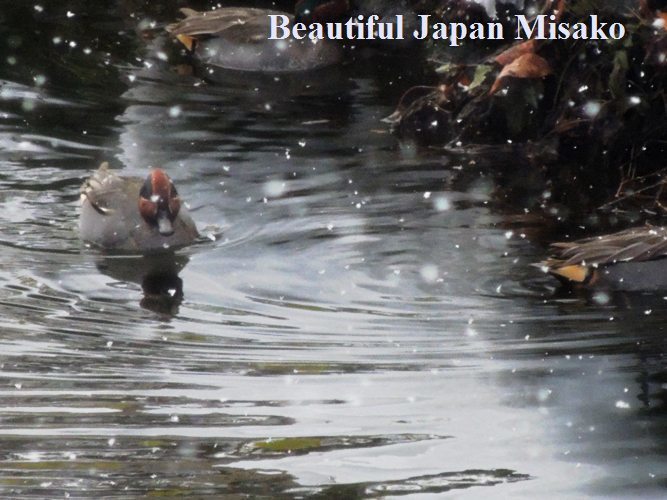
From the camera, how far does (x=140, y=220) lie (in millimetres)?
10016

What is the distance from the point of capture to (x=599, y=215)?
9.95 meters

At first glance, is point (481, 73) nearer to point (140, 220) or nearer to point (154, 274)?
point (140, 220)

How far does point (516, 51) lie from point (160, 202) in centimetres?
300

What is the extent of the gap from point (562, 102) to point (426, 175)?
1217 millimetres

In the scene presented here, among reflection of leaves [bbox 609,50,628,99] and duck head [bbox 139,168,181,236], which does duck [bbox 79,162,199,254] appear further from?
reflection of leaves [bbox 609,50,628,99]

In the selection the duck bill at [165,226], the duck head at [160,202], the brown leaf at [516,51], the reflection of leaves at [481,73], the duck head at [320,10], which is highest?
the duck head at [320,10]

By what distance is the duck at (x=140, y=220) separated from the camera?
978 centimetres

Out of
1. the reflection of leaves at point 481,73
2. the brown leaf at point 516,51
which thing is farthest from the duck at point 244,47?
the brown leaf at point 516,51

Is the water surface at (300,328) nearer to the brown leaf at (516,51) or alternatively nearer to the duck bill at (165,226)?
the duck bill at (165,226)

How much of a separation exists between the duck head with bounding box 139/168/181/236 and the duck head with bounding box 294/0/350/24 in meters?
6.41

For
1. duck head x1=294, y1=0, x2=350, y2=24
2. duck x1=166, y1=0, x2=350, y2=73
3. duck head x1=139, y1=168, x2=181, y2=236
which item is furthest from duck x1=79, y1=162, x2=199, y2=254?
duck head x1=294, y1=0, x2=350, y2=24

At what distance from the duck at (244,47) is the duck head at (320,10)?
2.94 feet

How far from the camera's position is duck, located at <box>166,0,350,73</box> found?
1505cm

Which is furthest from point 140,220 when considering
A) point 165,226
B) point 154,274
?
point 154,274
